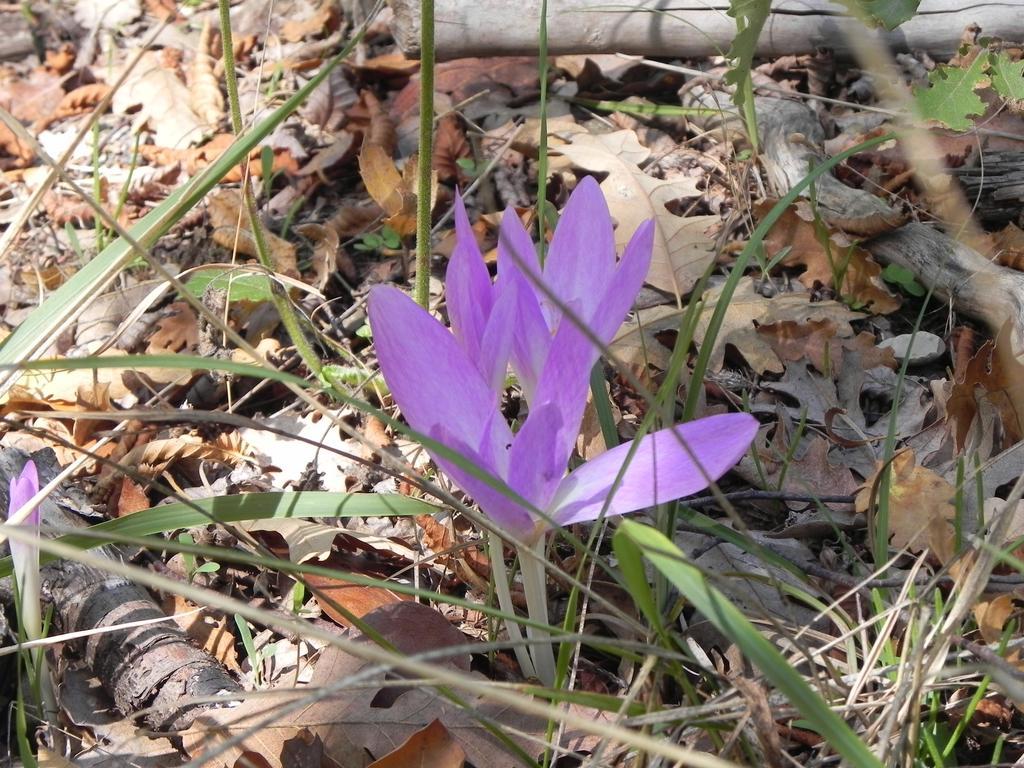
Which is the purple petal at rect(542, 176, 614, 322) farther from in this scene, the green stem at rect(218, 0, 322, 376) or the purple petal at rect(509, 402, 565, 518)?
the green stem at rect(218, 0, 322, 376)

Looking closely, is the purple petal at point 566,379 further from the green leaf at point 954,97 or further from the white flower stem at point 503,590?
the green leaf at point 954,97

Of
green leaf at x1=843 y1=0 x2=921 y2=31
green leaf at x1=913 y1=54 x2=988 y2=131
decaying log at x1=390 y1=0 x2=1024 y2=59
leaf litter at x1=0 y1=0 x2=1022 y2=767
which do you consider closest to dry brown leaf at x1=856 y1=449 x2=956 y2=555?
leaf litter at x1=0 y1=0 x2=1022 y2=767

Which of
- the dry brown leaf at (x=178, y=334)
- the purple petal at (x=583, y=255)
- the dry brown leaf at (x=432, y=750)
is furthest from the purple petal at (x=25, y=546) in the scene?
the dry brown leaf at (x=178, y=334)

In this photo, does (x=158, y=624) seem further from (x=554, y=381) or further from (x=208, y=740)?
(x=554, y=381)

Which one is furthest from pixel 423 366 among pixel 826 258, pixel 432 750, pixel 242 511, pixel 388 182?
pixel 388 182

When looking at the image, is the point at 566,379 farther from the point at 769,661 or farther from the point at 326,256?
the point at 326,256

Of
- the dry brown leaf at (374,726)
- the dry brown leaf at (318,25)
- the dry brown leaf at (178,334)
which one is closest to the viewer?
the dry brown leaf at (374,726)
